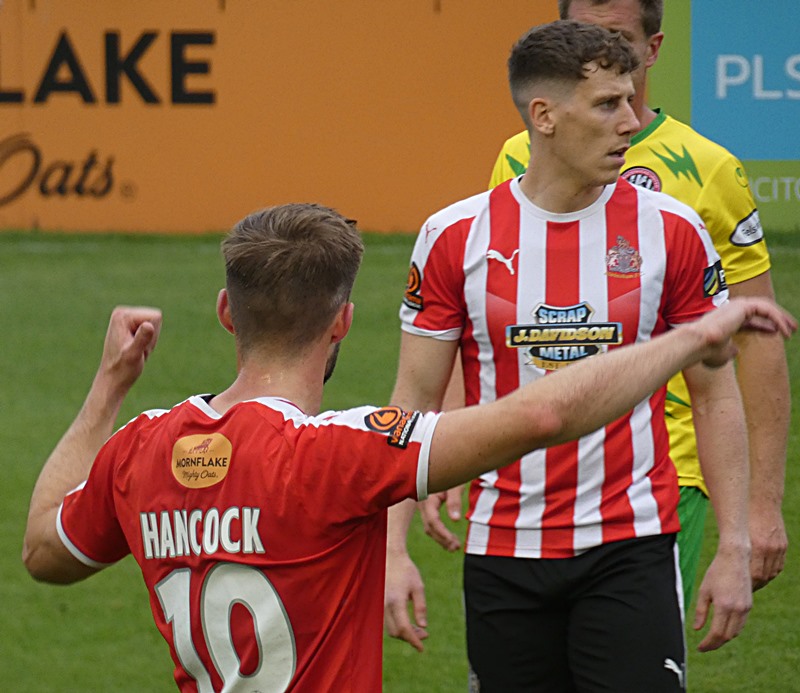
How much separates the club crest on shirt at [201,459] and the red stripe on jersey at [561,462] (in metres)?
1.13

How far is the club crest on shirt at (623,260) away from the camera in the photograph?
3426 mm

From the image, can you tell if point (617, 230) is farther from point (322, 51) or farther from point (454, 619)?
point (322, 51)

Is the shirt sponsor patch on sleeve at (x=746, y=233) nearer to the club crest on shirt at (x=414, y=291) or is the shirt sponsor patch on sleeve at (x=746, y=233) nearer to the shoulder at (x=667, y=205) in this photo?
the shoulder at (x=667, y=205)

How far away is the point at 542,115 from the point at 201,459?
1.44 metres

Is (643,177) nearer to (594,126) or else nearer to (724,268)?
(724,268)

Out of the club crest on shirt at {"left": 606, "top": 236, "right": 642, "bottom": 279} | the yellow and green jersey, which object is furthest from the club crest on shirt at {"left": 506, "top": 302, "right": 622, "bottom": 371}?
the yellow and green jersey

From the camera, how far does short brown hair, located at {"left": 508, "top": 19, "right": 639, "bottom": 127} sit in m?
3.48

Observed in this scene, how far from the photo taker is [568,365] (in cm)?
340

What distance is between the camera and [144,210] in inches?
810

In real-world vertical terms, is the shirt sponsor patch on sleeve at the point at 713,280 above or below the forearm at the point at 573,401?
above

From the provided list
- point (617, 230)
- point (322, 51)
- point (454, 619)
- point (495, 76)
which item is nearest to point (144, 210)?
point (322, 51)

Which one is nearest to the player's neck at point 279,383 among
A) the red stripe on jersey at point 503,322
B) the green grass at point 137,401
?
the red stripe on jersey at point 503,322

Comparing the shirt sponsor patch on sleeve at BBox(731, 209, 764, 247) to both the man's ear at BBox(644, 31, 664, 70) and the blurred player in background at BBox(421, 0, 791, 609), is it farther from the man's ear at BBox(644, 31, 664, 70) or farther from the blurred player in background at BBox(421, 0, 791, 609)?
the man's ear at BBox(644, 31, 664, 70)

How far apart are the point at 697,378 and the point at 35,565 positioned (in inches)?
63.2
